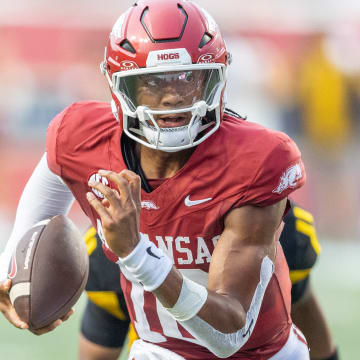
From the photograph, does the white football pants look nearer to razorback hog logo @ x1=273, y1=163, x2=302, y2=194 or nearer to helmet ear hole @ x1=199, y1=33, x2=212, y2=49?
razorback hog logo @ x1=273, y1=163, x2=302, y2=194

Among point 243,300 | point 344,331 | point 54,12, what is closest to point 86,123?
point 243,300

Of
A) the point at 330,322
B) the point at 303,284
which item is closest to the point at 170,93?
the point at 303,284

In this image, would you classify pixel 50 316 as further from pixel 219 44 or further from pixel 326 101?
pixel 326 101

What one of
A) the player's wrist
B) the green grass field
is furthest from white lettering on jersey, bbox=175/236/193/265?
the green grass field

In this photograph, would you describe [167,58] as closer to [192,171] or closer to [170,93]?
[170,93]

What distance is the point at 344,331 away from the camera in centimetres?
551

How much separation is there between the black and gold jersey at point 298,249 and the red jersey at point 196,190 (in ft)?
2.95

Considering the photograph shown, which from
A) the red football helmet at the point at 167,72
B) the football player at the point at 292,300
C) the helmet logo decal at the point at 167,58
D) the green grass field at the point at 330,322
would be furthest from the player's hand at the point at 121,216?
the green grass field at the point at 330,322

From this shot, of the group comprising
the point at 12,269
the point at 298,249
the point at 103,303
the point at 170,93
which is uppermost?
the point at 170,93

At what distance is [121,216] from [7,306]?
786 millimetres

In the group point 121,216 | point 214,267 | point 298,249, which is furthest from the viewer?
point 298,249

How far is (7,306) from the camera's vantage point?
2.99 metres

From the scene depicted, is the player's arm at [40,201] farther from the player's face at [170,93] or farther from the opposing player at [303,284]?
the opposing player at [303,284]

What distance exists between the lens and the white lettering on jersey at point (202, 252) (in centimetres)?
280
